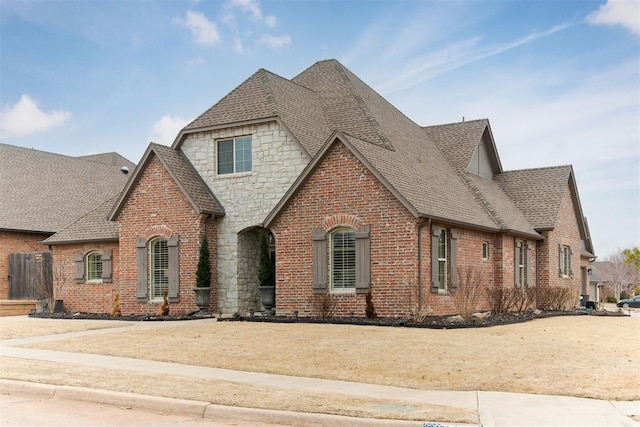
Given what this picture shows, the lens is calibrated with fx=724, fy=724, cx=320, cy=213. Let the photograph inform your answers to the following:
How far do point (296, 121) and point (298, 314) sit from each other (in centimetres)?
735

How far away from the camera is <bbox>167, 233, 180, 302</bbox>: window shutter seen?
25.2m

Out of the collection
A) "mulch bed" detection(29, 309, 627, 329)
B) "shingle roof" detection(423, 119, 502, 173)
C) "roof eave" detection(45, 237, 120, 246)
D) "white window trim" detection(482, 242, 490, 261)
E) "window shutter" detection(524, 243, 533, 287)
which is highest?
"shingle roof" detection(423, 119, 502, 173)

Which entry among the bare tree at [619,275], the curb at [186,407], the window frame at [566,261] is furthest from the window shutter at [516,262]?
the bare tree at [619,275]

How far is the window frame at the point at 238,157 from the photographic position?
25984mm

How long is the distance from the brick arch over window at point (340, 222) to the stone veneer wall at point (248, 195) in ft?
10.8

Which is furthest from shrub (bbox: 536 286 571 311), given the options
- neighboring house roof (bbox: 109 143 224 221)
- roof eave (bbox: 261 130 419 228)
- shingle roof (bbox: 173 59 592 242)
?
neighboring house roof (bbox: 109 143 224 221)

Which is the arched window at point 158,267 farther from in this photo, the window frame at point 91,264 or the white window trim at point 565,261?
the white window trim at point 565,261

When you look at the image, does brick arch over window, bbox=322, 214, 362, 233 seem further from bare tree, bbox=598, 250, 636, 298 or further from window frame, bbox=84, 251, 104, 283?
bare tree, bbox=598, 250, 636, 298

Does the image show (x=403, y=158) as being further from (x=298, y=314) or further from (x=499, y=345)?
(x=499, y=345)

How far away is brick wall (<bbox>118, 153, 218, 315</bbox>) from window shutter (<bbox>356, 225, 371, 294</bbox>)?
6.37 metres

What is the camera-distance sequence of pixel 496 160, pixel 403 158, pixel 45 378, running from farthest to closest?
pixel 496 160 < pixel 403 158 < pixel 45 378

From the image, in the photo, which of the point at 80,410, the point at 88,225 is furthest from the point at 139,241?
the point at 80,410

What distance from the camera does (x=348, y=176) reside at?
2206cm

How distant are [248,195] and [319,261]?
15.7ft
